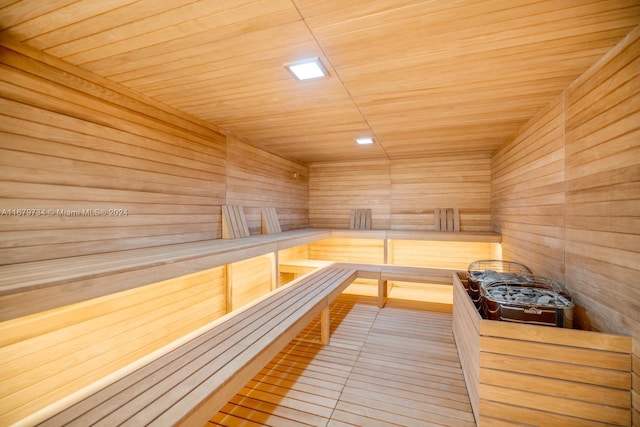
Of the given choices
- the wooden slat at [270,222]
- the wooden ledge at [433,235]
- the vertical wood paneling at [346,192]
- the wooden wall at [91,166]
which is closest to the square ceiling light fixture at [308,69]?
the wooden wall at [91,166]

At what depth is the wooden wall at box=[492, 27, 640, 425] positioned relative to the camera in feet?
5.66

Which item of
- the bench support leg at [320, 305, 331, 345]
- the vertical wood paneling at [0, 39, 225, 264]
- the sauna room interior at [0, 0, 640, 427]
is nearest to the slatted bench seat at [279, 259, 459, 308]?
the sauna room interior at [0, 0, 640, 427]

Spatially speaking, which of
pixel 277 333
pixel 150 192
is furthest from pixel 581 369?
pixel 150 192

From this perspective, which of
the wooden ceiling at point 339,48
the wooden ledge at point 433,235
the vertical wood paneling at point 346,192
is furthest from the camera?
the vertical wood paneling at point 346,192

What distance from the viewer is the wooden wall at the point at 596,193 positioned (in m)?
1.73

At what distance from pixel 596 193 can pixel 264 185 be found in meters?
4.16

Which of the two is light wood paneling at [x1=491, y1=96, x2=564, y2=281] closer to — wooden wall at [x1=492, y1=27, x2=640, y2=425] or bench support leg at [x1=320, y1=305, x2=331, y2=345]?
wooden wall at [x1=492, y1=27, x2=640, y2=425]

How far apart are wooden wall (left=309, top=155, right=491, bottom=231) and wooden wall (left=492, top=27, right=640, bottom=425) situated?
7.94 feet

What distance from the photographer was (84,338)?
261 cm

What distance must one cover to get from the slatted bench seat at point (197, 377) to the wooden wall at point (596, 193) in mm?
2153

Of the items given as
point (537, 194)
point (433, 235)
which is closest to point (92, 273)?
point (537, 194)

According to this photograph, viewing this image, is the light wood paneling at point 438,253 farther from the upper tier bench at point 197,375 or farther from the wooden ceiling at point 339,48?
the upper tier bench at point 197,375

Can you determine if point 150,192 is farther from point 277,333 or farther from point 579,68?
point 579,68

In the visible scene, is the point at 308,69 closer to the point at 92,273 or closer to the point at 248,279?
the point at 92,273
